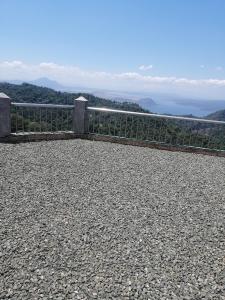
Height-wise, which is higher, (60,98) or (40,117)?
(40,117)

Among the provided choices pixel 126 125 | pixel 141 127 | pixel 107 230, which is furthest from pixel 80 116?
pixel 107 230

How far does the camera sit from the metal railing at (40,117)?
33.6 ft

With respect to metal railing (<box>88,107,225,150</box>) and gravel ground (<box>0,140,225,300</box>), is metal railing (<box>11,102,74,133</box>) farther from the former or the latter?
gravel ground (<box>0,140,225,300</box>)

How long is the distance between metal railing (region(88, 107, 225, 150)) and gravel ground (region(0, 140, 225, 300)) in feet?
8.38

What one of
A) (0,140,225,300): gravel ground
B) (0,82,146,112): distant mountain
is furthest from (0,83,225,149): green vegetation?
(0,82,146,112): distant mountain

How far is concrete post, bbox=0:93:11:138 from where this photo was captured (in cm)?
980

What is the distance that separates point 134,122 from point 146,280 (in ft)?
26.0

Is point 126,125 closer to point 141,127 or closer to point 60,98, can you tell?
point 141,127

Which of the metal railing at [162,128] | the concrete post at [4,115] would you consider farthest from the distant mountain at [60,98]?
the concrete post at [4,115]

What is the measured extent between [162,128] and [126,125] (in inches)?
46.5

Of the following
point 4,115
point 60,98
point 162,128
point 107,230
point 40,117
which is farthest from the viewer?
point 60,98

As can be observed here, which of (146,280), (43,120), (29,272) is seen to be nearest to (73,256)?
(29,272)

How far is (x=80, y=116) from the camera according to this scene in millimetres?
11266

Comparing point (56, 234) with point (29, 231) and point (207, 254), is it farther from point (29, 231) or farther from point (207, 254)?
point (207, 254)
